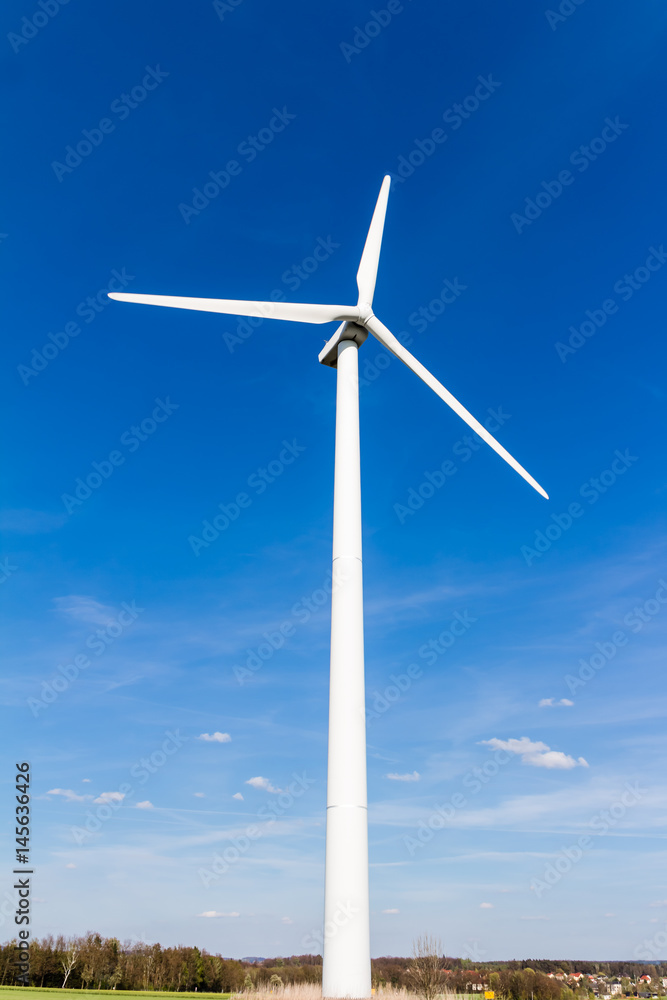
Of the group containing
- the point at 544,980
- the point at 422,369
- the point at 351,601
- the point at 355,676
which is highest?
the point at 422,369

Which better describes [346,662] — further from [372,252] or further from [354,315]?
[372,252]

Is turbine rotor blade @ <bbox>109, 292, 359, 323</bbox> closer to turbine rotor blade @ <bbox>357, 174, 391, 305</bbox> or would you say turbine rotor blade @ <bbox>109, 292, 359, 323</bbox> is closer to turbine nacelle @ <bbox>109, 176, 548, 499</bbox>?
turbine nacelle @ <bbox>109, 176, 548, 499</bbox>

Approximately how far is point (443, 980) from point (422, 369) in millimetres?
22959

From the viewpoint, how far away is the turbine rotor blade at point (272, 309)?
26.6 m

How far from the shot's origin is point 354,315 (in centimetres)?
2775

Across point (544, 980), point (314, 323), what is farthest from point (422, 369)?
point (544, 980)

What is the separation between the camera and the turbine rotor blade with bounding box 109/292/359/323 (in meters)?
26.6

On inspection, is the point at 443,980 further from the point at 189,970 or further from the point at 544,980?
the point at 189,970

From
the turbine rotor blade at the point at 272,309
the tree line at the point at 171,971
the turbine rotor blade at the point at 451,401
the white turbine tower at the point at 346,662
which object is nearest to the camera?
the white turbine tower at the point at 346,662

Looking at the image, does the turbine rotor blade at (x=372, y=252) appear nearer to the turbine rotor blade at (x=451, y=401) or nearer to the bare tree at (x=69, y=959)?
the turbine rotor blade at (x=451, y=401)

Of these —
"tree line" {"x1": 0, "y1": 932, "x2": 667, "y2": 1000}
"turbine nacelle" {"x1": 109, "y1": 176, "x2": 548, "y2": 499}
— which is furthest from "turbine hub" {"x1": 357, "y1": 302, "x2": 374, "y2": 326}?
"tree line" {"x1": 0, "y1": 932, "x2": 667, "y2": 1000}

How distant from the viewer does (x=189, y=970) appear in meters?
84.2

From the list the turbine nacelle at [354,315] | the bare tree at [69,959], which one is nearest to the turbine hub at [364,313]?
the turbine nacelle at [354,315]

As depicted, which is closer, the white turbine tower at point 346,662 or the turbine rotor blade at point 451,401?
the white turbine tower at point 346,662
